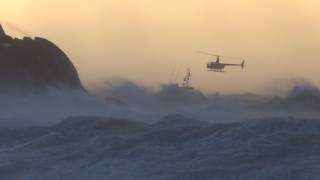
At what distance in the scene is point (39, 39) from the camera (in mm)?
108000

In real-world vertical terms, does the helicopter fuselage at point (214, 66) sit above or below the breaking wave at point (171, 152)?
above

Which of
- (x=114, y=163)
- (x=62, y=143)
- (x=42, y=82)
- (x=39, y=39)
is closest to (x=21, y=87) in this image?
(x=42, y=82)

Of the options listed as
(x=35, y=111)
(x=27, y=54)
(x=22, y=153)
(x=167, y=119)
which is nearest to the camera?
(x=22, y=153)

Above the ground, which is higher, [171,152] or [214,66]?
[214,66]

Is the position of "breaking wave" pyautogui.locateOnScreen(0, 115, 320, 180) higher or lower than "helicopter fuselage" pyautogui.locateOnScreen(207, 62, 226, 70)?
lower

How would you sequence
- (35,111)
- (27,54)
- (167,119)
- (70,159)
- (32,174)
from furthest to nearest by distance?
(27,54) < (35,111) < (167,119) < (70,159) < (32,174)

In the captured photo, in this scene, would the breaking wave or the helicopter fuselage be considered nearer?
the breaking wave

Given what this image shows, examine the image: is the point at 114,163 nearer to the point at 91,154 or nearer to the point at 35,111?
the point at 91,154

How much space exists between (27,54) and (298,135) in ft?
Result: 223

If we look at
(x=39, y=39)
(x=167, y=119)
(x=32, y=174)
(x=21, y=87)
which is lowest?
(x=32, y=174)

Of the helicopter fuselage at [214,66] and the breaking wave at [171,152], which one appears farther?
the helicopter fuselage at [214,66]

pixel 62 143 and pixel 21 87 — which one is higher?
pixel 21 87

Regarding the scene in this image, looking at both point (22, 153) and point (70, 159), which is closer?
point (70, 159)

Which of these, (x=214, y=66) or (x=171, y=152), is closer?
(x=171, y=152)
